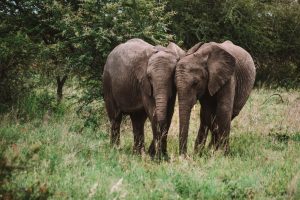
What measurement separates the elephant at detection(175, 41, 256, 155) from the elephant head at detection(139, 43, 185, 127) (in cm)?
17

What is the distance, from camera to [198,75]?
8.53 metres

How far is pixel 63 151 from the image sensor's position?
8.34m

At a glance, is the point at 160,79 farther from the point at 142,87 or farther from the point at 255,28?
the point at 255,28

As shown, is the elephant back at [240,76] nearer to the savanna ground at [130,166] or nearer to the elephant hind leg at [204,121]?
the elephant hind leg at [204,121]

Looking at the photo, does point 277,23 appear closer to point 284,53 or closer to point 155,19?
point 284,53

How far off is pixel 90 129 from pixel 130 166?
3.49 meters

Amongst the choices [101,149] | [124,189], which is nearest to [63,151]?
[101,149]

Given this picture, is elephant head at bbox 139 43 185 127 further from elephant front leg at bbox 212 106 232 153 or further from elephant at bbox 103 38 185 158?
elephant front leg at bbox 212 106 232 153

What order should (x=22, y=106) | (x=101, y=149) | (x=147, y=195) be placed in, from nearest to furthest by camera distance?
1. (x=147, y=195)
2. (x=101, y=149)
3. (x=22, y=106)

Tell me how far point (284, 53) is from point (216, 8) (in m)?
4.58

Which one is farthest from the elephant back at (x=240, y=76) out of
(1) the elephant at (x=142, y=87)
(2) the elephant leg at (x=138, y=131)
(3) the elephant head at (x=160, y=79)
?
(2) the elephant leg at (x=138, y=131)

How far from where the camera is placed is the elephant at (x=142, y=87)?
27.2 feet

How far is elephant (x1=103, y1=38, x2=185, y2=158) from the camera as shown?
8.29m

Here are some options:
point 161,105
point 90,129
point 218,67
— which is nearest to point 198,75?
point 218,67
